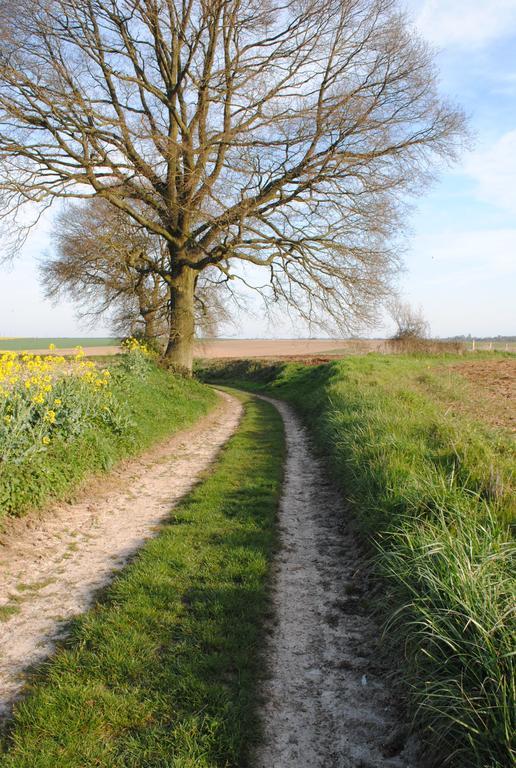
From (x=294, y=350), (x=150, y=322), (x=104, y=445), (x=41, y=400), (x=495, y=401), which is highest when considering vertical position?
(x=150, y=322)

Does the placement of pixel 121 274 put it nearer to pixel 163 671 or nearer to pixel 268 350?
pixel 163 671

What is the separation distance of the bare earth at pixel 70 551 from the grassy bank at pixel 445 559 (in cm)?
248

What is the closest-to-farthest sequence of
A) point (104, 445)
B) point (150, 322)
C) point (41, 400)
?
point (41, 400) < point (104, 445) < point (150, 322)

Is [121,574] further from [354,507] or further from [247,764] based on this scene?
[354,507]

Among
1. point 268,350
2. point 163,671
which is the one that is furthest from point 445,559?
point 268,350

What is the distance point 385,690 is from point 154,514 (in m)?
3.89

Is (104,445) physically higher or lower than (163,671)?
higher

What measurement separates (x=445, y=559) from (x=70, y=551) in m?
3.88

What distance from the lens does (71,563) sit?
5.03 meters

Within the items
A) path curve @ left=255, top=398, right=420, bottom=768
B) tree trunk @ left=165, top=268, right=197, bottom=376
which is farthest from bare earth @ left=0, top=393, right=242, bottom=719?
tree trunk @ left=165, top=268, right=197, bottom=376

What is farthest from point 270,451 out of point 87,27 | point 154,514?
point 87,27

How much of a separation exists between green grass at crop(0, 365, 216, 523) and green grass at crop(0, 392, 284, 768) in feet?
5.78

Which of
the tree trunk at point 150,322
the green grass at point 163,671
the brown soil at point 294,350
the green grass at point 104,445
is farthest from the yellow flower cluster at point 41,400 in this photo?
the tree trunk at point 150,322

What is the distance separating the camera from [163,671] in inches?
126
